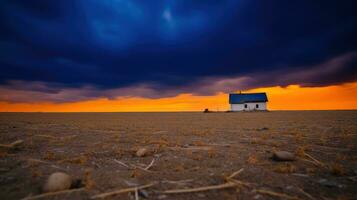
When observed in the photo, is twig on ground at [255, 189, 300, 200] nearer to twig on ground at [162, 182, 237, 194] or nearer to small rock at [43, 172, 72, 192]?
twig on ground at [162, 182, 237, 194]

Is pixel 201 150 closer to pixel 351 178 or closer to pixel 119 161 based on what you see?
pixel 119 161

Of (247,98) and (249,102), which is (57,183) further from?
(247,98)

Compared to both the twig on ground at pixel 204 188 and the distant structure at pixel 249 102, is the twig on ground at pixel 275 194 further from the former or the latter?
the distant structure at pixel 249 102

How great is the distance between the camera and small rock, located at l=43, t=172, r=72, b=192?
10.9 feet

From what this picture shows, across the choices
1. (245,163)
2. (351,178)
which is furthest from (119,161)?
(351,178)

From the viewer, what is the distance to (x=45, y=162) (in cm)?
531

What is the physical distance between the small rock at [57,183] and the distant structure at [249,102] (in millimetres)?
61887

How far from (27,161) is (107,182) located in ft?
10.6

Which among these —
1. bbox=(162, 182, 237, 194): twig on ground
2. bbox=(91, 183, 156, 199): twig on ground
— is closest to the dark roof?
bbox=(162, 182, 237, 194): twig on ground

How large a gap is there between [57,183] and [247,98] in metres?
63.7

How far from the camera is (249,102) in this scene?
201 ft

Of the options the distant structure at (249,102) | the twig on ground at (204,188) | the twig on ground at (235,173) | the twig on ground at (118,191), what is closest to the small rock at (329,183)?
the twig on ground at (235,173)

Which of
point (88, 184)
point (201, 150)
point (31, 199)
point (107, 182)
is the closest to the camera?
point (31, 199)

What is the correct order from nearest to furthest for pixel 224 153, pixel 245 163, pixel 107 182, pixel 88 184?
pixel 88 184 < pixel 107 182 < pixel 245 163 < pixel 224 153
